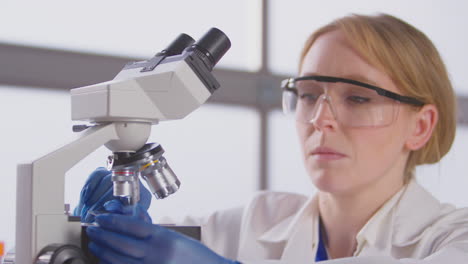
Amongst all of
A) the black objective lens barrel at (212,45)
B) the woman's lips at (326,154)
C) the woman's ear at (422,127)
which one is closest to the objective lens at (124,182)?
the black objective lens barrel at (212,45)

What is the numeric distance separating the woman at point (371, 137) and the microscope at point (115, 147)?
68 centimetres

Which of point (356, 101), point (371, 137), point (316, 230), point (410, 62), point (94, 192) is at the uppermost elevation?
point (410, 62)

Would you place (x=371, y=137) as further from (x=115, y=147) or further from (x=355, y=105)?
(x=115, y=147)

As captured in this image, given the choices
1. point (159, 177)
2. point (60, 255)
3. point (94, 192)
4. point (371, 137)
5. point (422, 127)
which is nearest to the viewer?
point (60, 255)

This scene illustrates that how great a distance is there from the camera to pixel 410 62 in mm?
1691

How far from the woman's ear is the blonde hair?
1.2 inches

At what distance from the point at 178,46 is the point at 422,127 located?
0.93m

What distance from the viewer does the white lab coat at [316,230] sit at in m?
1.57

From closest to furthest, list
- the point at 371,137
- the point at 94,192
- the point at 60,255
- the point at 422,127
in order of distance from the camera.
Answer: the point at 60,255 → the point at 94,192 → the point at 371,137 → the point at 422,127

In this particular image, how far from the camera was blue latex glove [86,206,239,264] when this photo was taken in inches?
37.4

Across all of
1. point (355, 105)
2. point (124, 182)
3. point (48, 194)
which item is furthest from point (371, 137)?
point (48, 194)

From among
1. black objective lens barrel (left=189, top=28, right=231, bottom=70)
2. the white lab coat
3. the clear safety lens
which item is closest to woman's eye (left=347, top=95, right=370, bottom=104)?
the clear safety lens

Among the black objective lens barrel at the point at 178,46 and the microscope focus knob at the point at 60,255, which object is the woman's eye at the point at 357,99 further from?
the microscope focus knob at the point at 60,255

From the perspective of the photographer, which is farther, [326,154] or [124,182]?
[326,154]
